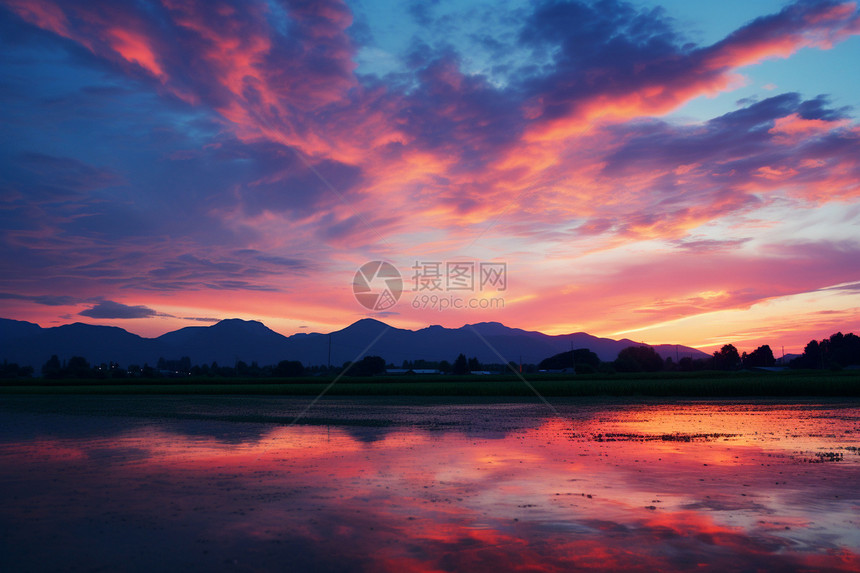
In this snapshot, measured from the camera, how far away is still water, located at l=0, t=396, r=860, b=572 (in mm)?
8664

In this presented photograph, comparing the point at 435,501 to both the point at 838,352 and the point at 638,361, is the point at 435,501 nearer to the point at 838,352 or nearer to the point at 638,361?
the point at 638,361

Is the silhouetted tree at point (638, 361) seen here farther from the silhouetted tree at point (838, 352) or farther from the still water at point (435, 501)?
the still water at point (435, 501)

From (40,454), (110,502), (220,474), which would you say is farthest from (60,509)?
(40,454)

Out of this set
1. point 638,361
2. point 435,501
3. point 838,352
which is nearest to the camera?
point 435,501

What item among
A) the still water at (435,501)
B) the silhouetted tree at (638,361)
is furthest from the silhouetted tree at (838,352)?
the still water at (435,501)

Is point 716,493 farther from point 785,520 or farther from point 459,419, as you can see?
point 459,419

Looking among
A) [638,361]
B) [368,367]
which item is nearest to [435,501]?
[368,367]

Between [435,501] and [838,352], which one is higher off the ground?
[838,352]

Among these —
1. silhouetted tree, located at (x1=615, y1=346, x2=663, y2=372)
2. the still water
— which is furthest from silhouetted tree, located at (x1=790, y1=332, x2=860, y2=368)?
the still water

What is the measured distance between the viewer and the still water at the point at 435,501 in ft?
28.4

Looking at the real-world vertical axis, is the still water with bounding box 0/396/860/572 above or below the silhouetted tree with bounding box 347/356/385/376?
below

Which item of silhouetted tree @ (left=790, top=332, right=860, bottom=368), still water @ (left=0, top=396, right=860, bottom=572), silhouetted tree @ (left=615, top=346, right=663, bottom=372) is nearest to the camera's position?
still water @ (left=0, top=396, right=860, bottom=572)

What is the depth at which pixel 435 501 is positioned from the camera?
1237 centimetres

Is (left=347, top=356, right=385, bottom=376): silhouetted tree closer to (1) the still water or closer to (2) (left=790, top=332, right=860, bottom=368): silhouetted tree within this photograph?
(2) (left=790, top=332, right=860, bottom=368): silhouetted tree
